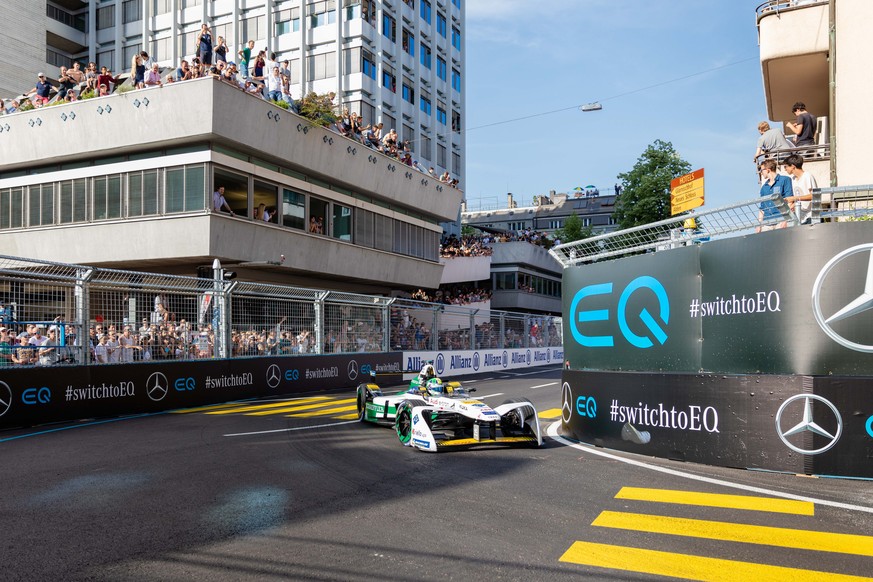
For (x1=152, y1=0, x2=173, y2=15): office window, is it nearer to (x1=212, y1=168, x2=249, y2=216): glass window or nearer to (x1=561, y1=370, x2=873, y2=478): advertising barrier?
(x1=212, y1=168, x2=249, y2=216): glass window

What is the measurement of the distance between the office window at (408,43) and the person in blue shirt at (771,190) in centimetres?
4519

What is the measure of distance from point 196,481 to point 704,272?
6421mm

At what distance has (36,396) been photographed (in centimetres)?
1288

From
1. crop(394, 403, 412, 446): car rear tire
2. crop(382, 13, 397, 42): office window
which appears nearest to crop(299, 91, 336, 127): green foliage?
crop(382, 13, 397, 42): office window

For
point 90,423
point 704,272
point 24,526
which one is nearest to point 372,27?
point 90,423

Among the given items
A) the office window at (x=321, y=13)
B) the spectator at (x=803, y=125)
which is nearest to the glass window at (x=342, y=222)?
the office window at (x=321, y=13)

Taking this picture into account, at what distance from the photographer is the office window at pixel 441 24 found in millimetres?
57875

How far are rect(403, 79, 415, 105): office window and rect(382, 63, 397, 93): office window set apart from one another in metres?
1.58

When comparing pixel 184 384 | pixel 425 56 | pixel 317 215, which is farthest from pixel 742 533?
pixel 425 56

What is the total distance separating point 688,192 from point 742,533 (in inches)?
272

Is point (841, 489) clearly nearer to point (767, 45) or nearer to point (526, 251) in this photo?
point (767, 45)

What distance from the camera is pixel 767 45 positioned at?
19.9 meters

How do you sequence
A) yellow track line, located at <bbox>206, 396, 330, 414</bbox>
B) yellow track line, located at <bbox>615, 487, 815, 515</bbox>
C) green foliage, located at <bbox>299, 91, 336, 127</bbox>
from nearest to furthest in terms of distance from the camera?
yellow track line, located at <bbox>615, 487, 815, 515</bbox>
yellow track line, located at <bbox>206, 396, 330, 414</bbox>
green foliage, located at <bbox>299, 91, 336, 127</bbox>

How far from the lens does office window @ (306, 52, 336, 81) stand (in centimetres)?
4634
